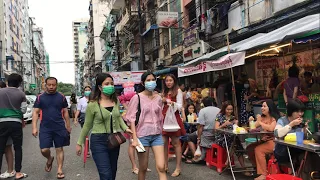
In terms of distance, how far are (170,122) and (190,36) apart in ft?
39.0

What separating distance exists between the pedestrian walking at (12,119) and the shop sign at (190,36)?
11061mm

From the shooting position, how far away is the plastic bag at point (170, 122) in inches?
218

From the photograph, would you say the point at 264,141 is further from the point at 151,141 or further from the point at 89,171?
the point at 89,171

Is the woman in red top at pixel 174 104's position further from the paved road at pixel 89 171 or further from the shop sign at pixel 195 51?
the shop sign at pixel 195 51

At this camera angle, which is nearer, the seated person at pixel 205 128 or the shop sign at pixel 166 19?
the seated person at pixel 205 128

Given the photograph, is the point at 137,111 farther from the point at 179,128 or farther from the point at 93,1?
the point at 93,1

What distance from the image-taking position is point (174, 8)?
20.2 meters

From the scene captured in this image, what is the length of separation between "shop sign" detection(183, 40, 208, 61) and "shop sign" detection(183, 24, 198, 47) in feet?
1.08

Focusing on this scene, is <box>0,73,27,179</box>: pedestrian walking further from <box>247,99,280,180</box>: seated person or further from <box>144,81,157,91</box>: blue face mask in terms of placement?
<box>247,99,280,180</box>: seated person

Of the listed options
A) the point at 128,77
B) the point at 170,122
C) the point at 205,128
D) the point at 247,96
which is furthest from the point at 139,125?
the point at 128,77

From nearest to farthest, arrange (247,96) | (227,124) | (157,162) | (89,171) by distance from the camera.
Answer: (157,162) → (227,124) → (89,171) → (247,96)

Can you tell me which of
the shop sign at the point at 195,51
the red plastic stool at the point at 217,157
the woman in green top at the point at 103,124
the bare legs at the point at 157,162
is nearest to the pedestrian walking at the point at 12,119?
the woman in green top at the point at 103,124

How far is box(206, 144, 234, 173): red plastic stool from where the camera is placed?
617cm

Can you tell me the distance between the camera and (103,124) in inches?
159
